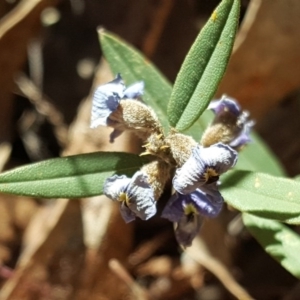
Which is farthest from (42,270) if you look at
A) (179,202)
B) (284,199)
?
(284,199)

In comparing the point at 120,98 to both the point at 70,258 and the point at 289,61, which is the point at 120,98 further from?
the point at 289,61

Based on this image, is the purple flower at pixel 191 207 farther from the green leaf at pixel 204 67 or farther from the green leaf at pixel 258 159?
the green leaf at pixel 258 159

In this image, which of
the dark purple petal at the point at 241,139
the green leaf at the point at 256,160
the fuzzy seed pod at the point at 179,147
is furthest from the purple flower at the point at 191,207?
the green leaf at the point at 256,160

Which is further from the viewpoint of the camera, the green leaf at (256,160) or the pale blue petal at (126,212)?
the green leaf at (256,160)

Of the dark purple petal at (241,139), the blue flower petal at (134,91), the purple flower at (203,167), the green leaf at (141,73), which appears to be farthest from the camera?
the green leaf at (141,73)

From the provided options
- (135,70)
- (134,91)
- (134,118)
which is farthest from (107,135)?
(134,118)

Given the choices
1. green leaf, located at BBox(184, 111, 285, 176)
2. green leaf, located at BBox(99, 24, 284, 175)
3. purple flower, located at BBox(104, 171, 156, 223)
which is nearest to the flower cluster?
purple flower, located at BBox(104, 171, 156, 223)

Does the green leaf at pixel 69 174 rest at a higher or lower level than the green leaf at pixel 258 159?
higher

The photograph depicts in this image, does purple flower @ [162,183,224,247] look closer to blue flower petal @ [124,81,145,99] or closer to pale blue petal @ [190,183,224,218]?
pale blue petal @ [190,183,224,218]
